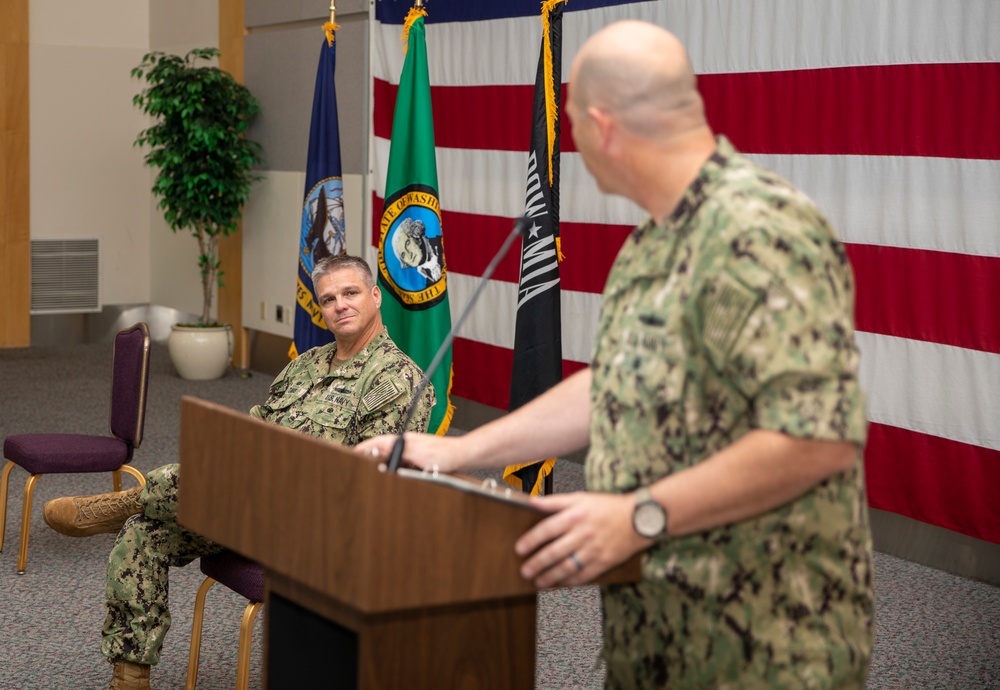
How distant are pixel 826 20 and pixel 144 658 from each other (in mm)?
3147

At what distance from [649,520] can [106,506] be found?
2938mm

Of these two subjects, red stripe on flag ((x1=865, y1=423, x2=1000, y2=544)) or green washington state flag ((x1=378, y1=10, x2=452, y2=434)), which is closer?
red stripe on flag ((x1=865, y1=423, x2=1000, y2=544))

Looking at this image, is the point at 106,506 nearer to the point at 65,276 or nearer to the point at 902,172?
the point at 902,172

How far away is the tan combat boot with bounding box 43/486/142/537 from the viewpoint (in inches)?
149

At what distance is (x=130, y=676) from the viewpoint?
2.93 meters

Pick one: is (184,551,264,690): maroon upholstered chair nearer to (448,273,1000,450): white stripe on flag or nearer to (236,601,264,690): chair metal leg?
(236,601,264,690): chair metal leg

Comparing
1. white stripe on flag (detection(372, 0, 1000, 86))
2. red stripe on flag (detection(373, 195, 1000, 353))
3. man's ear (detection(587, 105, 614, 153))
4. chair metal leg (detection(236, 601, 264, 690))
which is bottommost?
chair metal leg (detection(236, 601, 264, 690))

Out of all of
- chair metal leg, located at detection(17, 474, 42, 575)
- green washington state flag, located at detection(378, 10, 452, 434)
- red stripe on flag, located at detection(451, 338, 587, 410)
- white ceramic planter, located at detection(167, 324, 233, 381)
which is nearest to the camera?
chair metal leg, located at detection(17, 474, 42, 575)

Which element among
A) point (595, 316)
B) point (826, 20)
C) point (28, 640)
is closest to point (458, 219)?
point (595, 316)

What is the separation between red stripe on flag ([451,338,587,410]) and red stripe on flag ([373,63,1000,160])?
141 centimetres

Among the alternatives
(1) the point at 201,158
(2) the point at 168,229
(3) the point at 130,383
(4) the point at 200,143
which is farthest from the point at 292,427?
(2) the point at 168,229

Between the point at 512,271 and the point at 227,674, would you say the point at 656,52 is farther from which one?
the point at 512,271

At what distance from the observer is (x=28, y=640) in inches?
136

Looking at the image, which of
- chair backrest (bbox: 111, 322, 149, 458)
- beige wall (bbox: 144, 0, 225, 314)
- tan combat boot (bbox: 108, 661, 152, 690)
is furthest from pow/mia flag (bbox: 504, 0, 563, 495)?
beige wall (bbox: 144, 0, 225, 314)
